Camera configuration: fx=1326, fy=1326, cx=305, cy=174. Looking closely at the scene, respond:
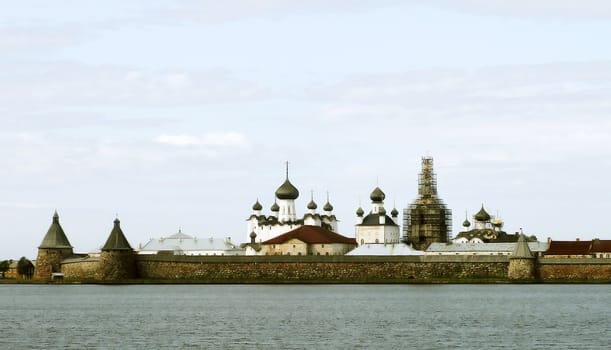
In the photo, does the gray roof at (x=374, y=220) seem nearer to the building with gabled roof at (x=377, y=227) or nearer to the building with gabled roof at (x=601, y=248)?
the building with gabled roof at (x=377, y=227)

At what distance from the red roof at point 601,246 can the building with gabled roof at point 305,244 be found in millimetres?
16408

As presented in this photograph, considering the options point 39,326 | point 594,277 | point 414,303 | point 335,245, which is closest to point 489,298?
point 414,303

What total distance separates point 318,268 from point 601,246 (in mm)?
20890

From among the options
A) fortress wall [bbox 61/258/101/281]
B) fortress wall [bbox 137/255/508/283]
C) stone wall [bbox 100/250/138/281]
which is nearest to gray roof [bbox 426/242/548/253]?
fortress wall [bbox 137/255/508/283]

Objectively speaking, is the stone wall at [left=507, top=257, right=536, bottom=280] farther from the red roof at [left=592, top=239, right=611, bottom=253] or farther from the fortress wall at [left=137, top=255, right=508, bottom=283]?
the red roof at [left=592, top=239, right=611, bottom=253]

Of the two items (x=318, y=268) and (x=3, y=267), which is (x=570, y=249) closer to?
(x=318, y=268)

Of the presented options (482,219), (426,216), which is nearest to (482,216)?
(482,219)

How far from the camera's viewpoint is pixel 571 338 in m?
36.8

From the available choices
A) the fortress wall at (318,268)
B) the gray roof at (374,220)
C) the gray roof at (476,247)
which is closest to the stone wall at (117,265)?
the fortress wall at (318,268)

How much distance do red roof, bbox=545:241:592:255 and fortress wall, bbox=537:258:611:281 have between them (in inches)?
431

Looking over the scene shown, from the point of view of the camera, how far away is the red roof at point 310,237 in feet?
294

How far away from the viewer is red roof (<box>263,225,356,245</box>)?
8975 cm

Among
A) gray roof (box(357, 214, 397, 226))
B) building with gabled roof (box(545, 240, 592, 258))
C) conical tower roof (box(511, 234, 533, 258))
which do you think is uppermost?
gray roof (box(357, 214, 397, 226))

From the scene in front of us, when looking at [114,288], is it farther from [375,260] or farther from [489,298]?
[489,298]
